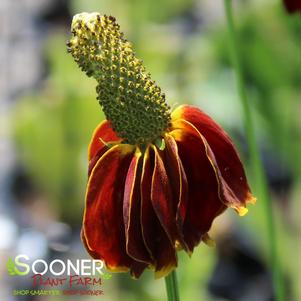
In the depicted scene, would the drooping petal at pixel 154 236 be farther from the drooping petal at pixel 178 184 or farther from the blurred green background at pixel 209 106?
the blurred green background at pixel 209 106

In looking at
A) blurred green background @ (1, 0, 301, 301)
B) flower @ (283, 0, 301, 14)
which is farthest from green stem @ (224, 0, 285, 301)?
blurred green background @ (1, 0, 301, 301)

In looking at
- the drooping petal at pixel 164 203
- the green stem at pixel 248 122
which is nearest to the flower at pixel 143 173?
the drooping petal at pixel 164 203

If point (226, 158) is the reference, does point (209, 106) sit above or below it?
below

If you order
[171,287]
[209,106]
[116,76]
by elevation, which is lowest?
[209,106]

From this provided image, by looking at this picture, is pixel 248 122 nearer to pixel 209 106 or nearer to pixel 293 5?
pixel 293 5

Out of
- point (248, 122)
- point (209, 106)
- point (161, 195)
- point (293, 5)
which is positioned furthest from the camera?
point (209, 106)

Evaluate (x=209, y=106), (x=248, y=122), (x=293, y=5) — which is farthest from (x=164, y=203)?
(x=209, y=106)
